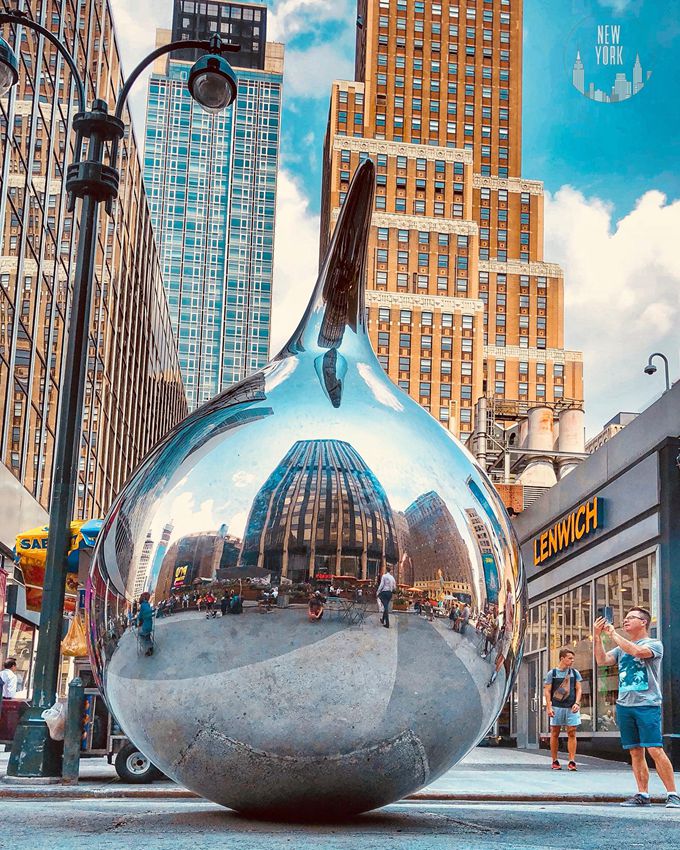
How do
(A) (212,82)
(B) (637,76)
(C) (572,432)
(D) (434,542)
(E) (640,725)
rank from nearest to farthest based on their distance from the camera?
(D) (434,542)
(E) (640,725)
(A) (212,82)
(B) (637,76)
(C) (572,432)

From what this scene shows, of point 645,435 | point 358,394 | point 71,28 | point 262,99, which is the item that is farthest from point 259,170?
Result: point 358,394

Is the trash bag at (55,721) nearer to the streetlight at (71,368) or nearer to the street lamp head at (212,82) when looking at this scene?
the streetlight at (71,368)

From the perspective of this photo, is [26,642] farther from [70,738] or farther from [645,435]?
[70,738]

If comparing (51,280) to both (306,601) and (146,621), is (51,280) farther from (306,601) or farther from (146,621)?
(306,601)

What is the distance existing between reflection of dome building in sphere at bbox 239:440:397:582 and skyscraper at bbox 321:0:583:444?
96.6 meters

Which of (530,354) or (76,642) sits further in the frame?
(530,354)

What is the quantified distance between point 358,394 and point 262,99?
20276 cm

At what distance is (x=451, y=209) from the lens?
381ft

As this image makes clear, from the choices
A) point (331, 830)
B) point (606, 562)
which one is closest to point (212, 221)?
point (606, 562)

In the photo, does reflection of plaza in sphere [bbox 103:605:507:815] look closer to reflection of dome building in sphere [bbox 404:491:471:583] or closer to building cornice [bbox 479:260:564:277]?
reflection of dome building in sphere [bbox 404:491:471:583]

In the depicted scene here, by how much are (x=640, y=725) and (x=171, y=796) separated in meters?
3.74

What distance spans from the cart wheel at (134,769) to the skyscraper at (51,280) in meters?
9.89

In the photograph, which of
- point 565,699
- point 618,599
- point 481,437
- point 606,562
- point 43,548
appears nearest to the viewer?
point 43,548

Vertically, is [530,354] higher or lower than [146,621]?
higher
